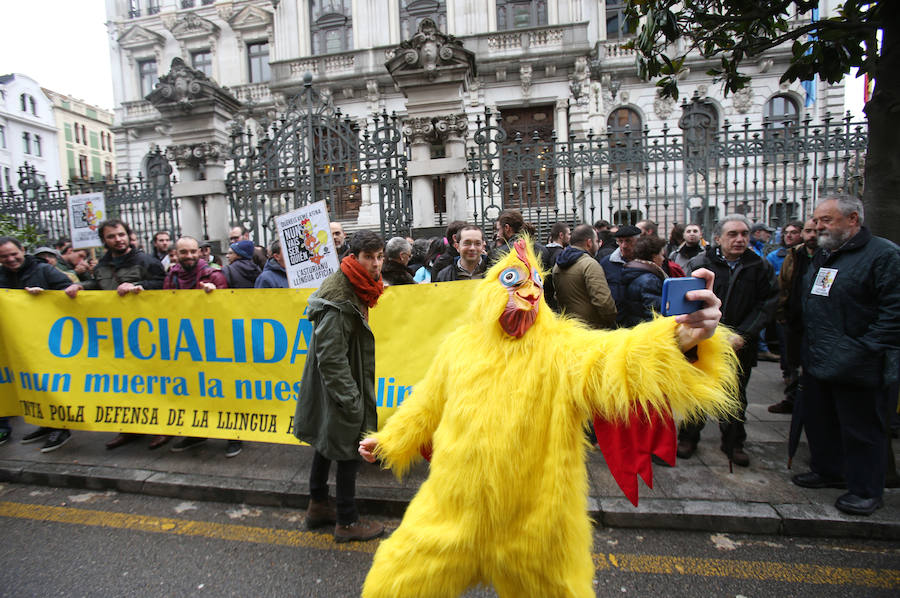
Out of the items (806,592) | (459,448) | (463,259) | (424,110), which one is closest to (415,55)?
(424,110)

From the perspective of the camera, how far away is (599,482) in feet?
12.5

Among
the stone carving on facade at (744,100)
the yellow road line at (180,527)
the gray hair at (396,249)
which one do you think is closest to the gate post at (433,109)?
the gray hair at (396,249)

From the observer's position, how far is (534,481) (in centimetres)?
188

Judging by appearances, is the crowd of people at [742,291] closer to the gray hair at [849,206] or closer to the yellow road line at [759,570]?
the gray hair at [849,206]

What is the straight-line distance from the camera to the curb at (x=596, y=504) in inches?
128

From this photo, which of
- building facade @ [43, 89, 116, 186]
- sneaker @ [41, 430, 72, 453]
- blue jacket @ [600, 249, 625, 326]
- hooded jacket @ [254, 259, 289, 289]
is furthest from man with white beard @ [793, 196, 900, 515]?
building facade @ [43, 89, 116, 186]

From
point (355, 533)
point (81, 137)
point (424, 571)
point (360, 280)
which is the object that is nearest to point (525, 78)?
point (360, 280)

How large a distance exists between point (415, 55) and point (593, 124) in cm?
1559

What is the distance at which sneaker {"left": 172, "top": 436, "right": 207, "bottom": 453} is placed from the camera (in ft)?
15.4

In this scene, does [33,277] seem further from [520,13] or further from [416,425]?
[520,13]

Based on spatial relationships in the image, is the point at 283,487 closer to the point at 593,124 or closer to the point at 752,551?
the point at 752,551

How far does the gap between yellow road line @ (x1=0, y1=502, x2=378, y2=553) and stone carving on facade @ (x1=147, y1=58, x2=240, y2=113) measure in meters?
7.31

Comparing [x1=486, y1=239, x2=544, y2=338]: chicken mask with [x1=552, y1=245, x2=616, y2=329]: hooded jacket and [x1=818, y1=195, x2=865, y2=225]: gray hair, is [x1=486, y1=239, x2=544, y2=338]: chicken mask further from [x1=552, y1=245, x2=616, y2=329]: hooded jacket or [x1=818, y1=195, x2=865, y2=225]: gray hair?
[x1=818, y1=195, x2=865, y2=225]: gray hair

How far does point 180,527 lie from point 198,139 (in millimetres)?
7948
